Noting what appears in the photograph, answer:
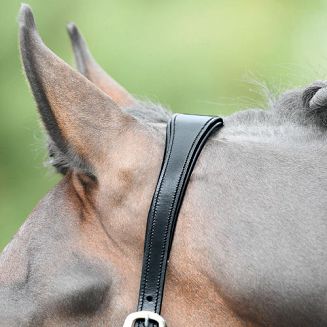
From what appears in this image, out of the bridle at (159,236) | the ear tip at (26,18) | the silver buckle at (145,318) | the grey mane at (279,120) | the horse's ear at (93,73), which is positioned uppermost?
the ear tip at (26,18)

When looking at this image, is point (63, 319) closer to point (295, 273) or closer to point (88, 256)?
point (88, 256)

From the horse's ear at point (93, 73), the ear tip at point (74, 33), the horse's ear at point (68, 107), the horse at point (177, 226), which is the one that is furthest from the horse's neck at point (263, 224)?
the ear tip at point (74, 33)

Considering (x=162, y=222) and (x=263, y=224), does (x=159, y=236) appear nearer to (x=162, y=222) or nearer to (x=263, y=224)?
(x=162, y=222)

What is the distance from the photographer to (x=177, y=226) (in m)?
2.76

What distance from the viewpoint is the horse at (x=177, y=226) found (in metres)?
2.65

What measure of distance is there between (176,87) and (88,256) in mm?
10061

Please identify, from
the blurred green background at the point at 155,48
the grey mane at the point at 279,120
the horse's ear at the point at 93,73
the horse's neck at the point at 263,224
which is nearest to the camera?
the horse's neck at the point at 263,224

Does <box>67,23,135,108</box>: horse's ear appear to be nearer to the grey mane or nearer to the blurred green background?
the grey mane

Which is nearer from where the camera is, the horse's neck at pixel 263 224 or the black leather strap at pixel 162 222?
the horse's neck at pixel 263 224

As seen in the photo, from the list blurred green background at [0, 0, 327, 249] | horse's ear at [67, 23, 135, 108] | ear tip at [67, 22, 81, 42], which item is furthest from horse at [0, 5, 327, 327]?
blurred green background at [0, 0, 327, 249]

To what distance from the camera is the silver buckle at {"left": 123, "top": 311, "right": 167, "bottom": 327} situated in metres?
2.73

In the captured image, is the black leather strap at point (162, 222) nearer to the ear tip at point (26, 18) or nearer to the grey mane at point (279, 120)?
the grey mane at point (279, 120)

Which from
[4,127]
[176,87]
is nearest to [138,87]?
[176,87]

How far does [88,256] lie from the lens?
2844 millimetres
